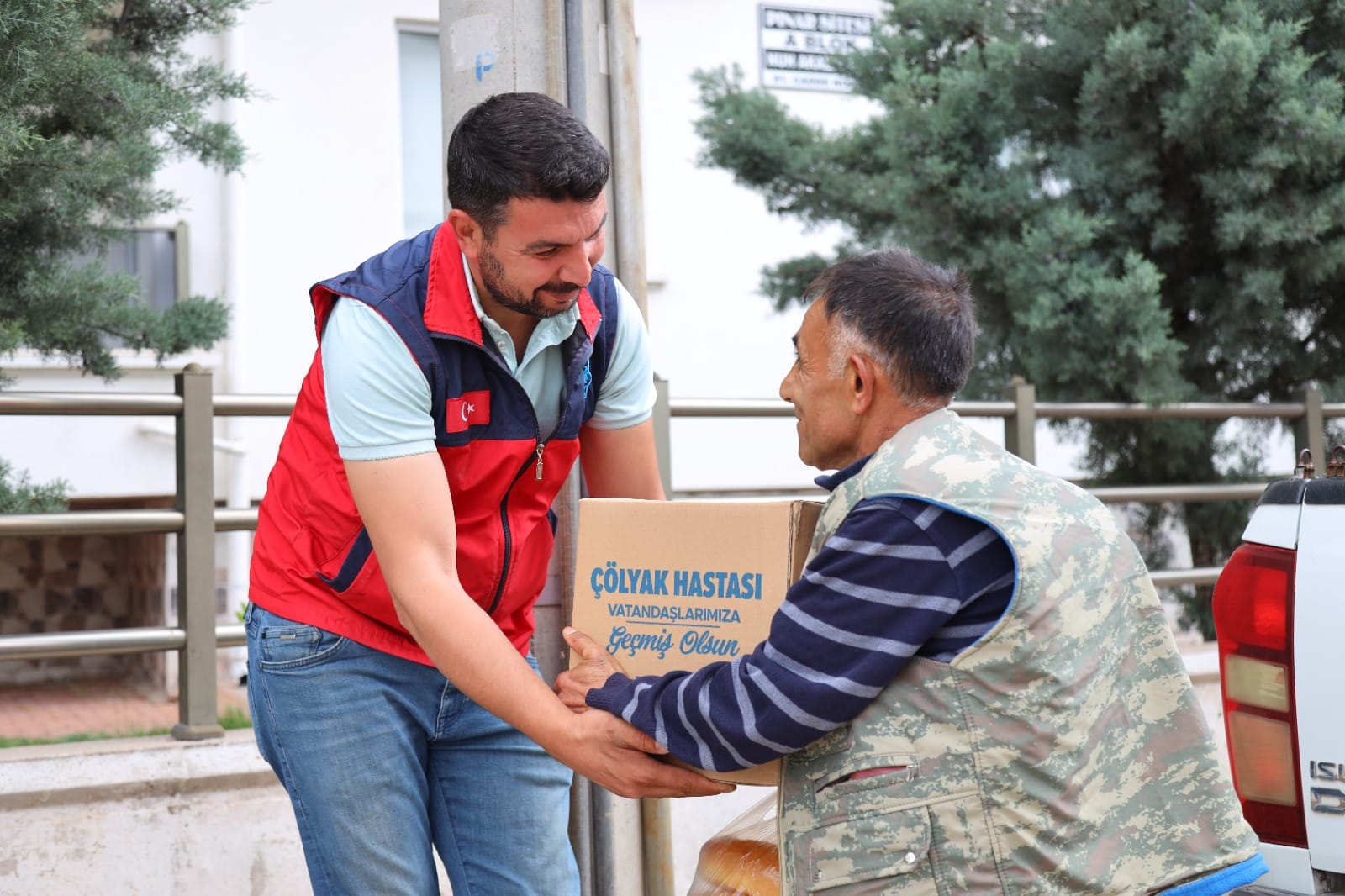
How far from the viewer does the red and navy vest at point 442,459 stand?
2184 millimetres

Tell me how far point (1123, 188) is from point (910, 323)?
15.2 ft

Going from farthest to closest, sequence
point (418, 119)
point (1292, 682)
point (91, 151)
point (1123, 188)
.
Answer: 1. point (418, 119)
2. point (1123, 188)
3. point (91, 151)
4. point (1292, 682)

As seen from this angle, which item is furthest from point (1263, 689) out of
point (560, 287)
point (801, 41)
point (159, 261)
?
point (801, 41)

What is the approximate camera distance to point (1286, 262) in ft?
19.3

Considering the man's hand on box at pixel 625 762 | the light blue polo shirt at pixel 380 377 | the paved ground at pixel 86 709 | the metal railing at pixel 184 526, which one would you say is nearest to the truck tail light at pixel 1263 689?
the man's hand on box at pixel 625 762

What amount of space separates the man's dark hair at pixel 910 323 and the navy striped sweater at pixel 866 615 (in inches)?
9.4

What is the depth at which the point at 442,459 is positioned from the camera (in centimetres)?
222

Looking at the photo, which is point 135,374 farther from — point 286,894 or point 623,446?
point 623,446

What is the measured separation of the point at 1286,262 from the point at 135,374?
715 centimetres

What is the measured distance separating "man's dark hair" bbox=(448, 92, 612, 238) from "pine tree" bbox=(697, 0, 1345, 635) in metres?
4.00

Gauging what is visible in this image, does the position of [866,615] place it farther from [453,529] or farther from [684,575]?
[453,529]

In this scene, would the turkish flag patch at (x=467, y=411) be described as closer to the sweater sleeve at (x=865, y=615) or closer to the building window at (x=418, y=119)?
the sweater sleeve at (x=865, y=615)

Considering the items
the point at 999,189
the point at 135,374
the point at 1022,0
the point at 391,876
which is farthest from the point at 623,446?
the point at 135,374

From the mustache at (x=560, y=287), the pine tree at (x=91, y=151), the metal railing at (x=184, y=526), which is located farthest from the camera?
the pine tree at (x=91, y=151)
